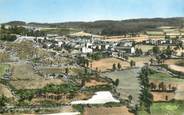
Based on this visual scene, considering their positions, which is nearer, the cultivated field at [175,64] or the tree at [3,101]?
the tree at [3,101]

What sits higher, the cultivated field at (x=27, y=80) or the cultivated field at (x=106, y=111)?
the cultivated field at (x=27, y=80)

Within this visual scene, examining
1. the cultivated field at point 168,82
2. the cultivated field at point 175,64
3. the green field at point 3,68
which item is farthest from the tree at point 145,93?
the green field at point 3,68

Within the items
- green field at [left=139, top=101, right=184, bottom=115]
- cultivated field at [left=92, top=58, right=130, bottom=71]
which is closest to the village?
cultivated field at [left=92, top=58, right=130, bottom=71]

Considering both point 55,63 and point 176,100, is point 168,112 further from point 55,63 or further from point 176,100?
point 55,63

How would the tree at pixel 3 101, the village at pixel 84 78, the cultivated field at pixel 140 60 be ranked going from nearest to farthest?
the tree at pixel 3 101 → the village at pixel 84 78 → the cultivated field at pixel 140 60

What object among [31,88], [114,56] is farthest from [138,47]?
[31,88]

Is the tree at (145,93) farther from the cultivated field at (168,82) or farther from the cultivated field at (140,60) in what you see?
the cultivated field at (140,60)
